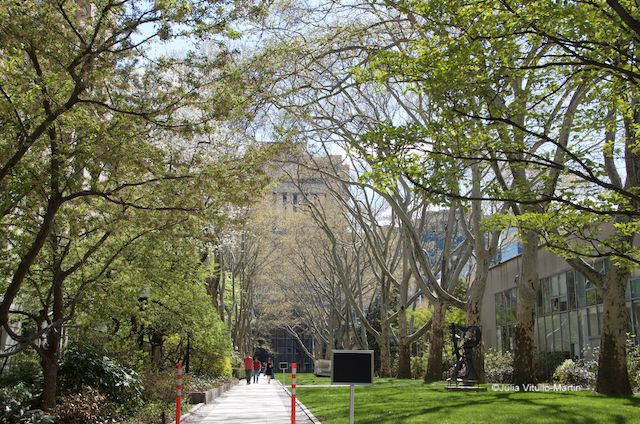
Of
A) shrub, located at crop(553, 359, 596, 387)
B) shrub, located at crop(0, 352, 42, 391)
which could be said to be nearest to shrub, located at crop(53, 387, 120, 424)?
shrub, located at crop(0, 352, 42, 391)

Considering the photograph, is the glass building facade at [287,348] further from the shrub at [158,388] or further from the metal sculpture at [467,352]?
the shrub at [158,388]

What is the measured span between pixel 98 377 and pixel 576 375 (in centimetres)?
1567

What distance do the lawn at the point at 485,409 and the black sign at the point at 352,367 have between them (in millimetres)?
3495

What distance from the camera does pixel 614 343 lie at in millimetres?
17016

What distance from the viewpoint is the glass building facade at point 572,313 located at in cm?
2534

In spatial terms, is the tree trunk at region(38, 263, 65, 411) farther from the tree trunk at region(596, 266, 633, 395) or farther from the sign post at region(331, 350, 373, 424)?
the tree trunk at region(596, 266, 633, 395)

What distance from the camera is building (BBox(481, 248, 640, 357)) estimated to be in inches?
1067

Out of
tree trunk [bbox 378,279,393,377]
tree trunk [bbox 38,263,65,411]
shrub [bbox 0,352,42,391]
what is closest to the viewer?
tree trunk [bbox 38,263,65,411]

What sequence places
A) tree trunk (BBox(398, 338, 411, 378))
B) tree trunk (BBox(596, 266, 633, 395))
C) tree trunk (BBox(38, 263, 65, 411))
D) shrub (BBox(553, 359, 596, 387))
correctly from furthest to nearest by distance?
1. tree trunk (BBox(398, 338, 411, 378))
2. shrub (BBox(553, 359, 596, 387))
3. tree trunk (BBox(596, 266, 633, 395))
4. tree trunk (BBox(38, 263, 65, 411))

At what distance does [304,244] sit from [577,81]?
1330 inches

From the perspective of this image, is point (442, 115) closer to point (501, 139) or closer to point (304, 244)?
point (501, 139)

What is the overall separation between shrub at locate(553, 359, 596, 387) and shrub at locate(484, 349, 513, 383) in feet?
11.2

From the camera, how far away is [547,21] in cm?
941

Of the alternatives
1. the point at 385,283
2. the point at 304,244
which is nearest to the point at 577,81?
the point at 385,283
